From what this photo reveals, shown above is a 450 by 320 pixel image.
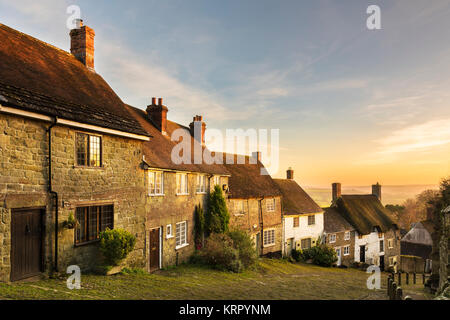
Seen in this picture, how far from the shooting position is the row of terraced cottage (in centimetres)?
951

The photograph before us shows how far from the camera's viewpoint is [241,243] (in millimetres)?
20734

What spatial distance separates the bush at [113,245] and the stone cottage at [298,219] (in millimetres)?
20894

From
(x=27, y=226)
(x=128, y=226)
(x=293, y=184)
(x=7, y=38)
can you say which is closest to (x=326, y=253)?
(x=293, y=184)

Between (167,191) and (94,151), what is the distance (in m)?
5.94

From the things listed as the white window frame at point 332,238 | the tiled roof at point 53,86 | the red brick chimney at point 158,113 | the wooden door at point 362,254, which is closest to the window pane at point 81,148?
the tiled roof at point 53,86

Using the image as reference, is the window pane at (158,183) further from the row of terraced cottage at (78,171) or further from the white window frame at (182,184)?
the white window frame at (182,184)

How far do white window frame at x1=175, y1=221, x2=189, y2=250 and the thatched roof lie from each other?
25.4m

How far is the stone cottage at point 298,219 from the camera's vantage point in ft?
101

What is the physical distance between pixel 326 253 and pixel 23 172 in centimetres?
2878

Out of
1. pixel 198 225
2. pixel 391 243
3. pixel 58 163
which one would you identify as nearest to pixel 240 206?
pixel 198 225

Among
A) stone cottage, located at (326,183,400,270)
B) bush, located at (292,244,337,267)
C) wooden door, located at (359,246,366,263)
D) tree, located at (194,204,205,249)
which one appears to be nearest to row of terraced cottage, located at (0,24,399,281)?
tree, located at (194,204,205,249)

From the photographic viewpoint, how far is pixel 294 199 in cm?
3350

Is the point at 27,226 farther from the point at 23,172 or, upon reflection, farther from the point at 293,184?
the point at 293,184

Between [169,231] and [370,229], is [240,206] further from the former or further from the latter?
[370,229]
